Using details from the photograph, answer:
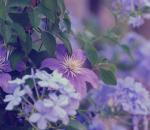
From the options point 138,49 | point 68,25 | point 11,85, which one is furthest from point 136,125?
point 138,49

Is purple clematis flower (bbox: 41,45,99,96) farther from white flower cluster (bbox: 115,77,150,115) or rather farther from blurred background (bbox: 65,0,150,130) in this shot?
white flower cluster (bbox: 115,77,150,115)

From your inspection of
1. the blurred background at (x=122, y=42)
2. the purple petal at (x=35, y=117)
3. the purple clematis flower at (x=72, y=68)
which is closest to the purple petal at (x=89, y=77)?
the purple clematis flower at (x=72, y=68)

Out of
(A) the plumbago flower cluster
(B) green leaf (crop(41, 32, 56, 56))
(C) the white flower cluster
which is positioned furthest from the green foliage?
(C) the white flower cluster

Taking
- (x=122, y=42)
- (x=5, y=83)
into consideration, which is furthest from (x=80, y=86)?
(x=122, y=42)

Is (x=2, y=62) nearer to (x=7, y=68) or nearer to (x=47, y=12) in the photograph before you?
(x=7, y=68)

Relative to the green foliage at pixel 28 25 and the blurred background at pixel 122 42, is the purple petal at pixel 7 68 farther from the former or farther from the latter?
the blurred background at pixel 122 42

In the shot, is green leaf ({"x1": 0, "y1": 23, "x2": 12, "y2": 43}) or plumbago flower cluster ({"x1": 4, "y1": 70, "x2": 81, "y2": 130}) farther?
green leaf ({"x1": 0, "y1": 23, "x2": 12, "y2": 43})
